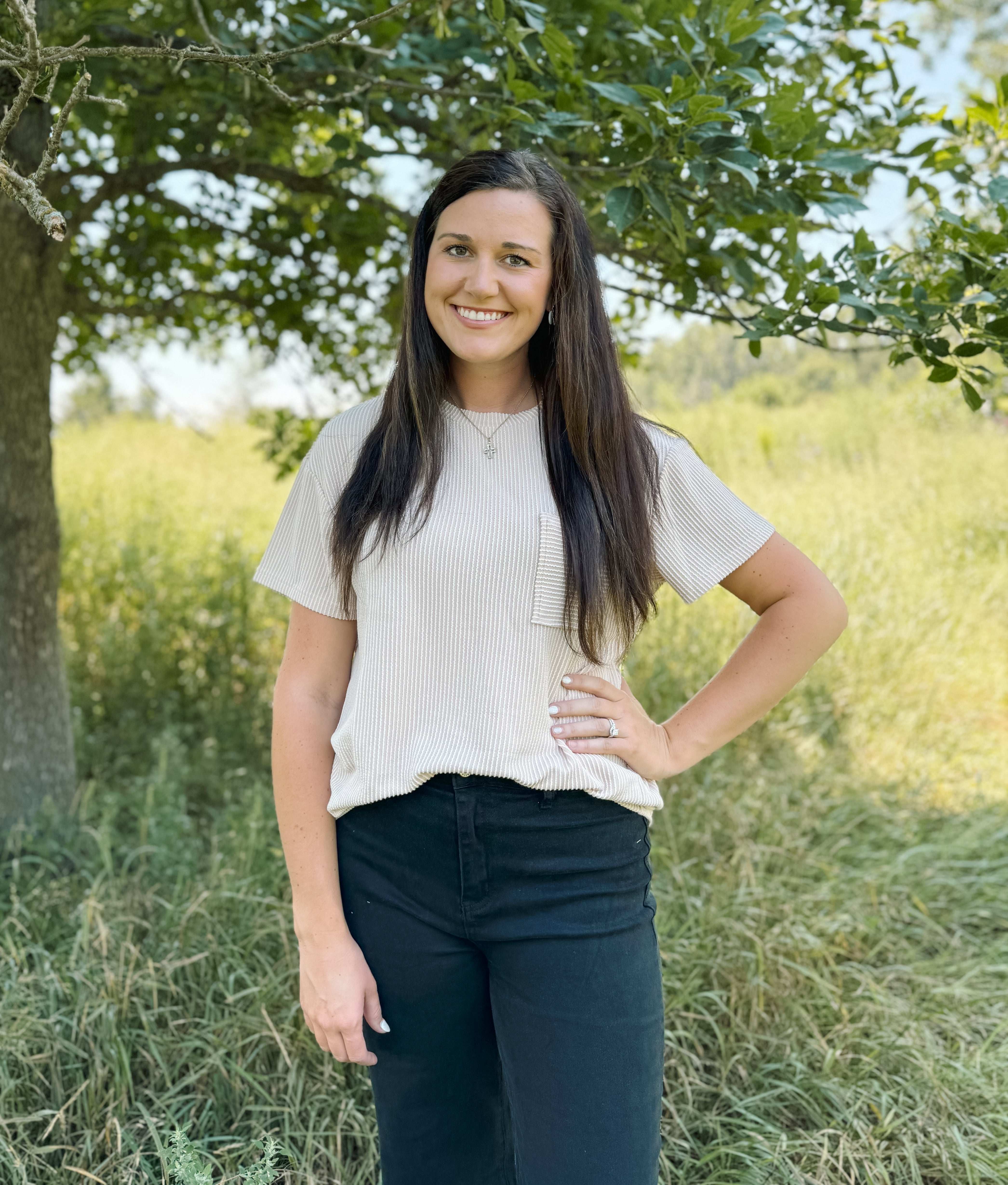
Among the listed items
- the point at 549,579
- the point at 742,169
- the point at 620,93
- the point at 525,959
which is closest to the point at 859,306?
the point at 742,169

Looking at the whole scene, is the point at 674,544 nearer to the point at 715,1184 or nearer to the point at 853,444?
the point at 715,1184

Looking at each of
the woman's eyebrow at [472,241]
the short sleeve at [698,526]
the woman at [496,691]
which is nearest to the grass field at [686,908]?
the woman at [496,691]

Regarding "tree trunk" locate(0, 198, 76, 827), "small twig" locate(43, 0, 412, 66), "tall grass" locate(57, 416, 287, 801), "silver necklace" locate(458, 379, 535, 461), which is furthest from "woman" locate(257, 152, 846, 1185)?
"tall grass" locate(57, 416, 287, 801)

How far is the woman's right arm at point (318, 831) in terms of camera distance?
1420 mm

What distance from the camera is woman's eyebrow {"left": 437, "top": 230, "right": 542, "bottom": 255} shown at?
1438 mm

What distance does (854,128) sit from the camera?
89.5 inches

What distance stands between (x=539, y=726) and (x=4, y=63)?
1056mm

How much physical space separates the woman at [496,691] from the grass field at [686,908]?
73 cm

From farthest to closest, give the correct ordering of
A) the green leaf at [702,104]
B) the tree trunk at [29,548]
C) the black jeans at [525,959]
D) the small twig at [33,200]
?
the tree trunk at [29,548]
the green leaf at [702,104]
the black jeans at [525,959]
the small twig at [33,200]

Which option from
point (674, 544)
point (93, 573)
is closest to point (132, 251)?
point (93, 573)

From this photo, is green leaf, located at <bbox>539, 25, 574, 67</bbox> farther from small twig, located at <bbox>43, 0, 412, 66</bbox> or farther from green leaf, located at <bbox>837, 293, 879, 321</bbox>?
green leaf, located at <bbox>837, 293, 879, 321</bbox>

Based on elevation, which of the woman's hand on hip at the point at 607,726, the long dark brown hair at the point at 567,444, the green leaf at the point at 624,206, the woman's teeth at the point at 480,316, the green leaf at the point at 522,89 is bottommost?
the woman's hand on hip at the point at 607,726

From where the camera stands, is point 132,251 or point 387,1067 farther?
point 132,251

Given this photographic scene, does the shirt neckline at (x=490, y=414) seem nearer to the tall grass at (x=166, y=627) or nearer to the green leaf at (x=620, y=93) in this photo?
the green leaf at (x=620, y=93)
